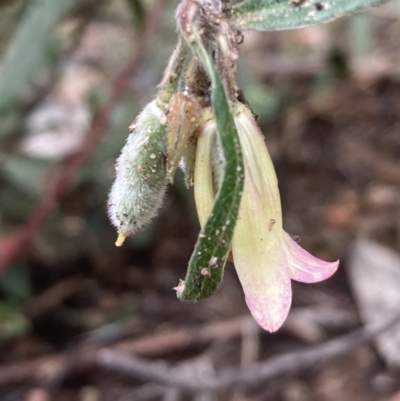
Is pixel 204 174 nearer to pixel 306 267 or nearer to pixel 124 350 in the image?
pixel 306 267

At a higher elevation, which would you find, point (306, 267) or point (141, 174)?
point (141, 174)

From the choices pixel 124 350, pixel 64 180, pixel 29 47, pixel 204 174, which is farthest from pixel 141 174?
pixel 124 350

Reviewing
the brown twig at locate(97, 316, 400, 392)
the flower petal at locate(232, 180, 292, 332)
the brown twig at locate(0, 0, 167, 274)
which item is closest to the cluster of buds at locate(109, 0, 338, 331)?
the flower petal at locate(232, 180, 292, 332)

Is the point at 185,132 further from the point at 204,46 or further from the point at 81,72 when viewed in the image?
the point at 81,72

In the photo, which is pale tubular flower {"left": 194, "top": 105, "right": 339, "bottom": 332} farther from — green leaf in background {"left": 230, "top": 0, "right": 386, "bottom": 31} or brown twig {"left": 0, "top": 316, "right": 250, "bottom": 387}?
brown twig {"left": 0, "top": 316, "right": 250, "bottom": 387}

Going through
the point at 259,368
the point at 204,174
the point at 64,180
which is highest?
the point at 204,174

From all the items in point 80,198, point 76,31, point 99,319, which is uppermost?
point 76,31

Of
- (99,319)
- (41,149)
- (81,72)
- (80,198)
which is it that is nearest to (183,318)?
(99,319)
